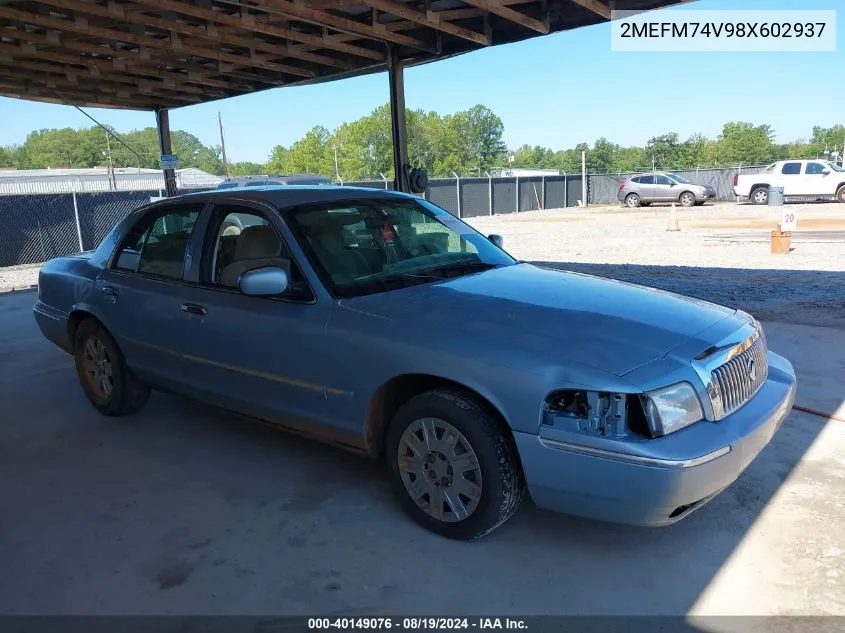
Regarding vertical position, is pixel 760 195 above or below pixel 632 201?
above

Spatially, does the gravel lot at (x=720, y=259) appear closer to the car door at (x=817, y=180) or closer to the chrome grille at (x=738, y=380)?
the car door at (x=817, y=180)

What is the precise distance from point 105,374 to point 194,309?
1430 millimetres

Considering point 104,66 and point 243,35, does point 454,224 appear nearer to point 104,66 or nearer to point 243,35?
point 243,35

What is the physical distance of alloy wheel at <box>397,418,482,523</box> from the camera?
3084 millimetres

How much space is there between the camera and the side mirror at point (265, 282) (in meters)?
3.58

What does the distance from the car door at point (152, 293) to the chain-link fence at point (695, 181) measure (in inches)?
1337

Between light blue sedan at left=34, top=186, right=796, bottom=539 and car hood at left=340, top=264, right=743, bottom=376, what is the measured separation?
13 millimetres

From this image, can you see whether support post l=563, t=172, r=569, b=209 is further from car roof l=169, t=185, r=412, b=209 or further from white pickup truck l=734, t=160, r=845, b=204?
car roof l=169, t=185, r=412, b=209

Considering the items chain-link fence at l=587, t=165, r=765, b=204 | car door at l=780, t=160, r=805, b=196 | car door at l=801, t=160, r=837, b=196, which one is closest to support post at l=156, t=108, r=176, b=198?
car door at l=780, t=160, r=805, b=196

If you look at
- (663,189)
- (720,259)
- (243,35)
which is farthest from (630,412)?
(663,189)

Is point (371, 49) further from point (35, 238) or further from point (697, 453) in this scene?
point (35, 238)

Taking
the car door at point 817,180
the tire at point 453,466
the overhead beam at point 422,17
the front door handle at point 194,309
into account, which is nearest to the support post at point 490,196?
the car door at point 817,180

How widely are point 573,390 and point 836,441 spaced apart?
95.5 inches

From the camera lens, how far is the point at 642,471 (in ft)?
8.61
